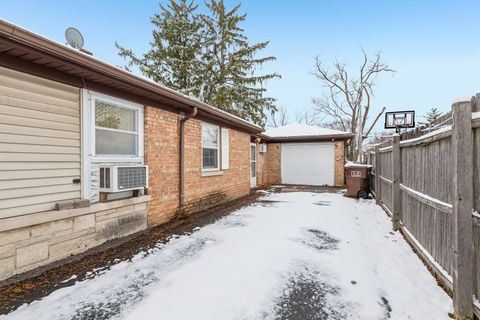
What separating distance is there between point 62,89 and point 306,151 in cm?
1201

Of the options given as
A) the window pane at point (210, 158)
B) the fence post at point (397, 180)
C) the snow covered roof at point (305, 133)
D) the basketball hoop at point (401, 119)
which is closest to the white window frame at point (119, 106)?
the window pane at point (210, 158)

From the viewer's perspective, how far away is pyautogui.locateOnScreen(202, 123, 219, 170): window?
24.3 feet

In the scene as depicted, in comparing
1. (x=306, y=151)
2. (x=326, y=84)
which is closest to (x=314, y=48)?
(x=326, y=84)

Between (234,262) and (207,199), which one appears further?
(207,199)

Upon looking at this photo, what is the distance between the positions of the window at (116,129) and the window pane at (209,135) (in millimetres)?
2523

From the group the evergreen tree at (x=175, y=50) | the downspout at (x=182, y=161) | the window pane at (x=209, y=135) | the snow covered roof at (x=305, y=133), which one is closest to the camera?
the downspout at (x=182, y=161)

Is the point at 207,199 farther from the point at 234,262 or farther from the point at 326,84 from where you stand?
the point at 326,84

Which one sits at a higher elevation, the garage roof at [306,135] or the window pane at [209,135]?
the garage roof at [306,135]

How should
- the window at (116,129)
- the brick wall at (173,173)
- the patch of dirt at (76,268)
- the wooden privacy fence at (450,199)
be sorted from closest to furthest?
1. the wooden privacy fence at (450,199)
2. the patch of dirt at (76,268)
3. the window at (116,129)
4. the brick wall at (173,173)

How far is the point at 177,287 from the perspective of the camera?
9.45ft

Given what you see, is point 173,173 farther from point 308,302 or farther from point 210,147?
point 308,302

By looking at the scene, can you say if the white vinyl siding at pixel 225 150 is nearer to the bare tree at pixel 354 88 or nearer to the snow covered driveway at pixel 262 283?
the snow covered driveway at pixel 262 283

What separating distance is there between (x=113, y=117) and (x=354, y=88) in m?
25.3

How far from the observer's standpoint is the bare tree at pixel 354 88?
23.8 m
